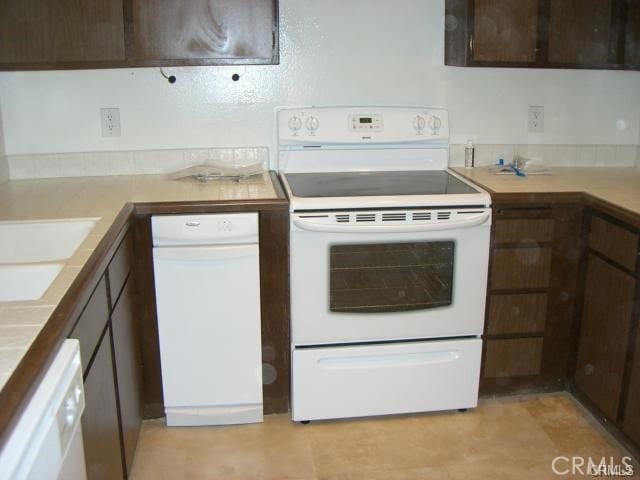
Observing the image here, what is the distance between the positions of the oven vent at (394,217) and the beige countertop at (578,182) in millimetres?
390

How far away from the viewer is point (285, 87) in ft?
9.54

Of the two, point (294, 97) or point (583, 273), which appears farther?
point (294, 97)

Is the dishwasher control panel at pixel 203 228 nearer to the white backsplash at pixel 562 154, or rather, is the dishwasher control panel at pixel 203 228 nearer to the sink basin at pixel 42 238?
the sink basin at pixel 42 238

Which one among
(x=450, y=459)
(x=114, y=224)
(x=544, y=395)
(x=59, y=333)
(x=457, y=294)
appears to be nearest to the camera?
(x=59, y=333)

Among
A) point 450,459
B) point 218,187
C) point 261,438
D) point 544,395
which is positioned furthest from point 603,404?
point 218,187

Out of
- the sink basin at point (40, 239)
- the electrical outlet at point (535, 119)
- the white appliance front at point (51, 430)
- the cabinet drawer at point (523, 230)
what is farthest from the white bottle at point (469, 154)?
the white appliance front at point (51, 430)

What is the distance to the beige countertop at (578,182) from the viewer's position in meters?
2.47

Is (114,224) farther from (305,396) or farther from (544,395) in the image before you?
(544,395)

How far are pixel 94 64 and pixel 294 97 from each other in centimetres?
85

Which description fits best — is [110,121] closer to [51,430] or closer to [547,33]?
[547,33]

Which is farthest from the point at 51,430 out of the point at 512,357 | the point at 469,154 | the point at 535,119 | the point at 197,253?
the point at 535,119

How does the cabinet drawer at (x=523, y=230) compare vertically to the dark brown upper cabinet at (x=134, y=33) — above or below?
below

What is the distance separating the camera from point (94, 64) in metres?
2.50

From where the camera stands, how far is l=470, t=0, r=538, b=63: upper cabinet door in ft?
8.70
